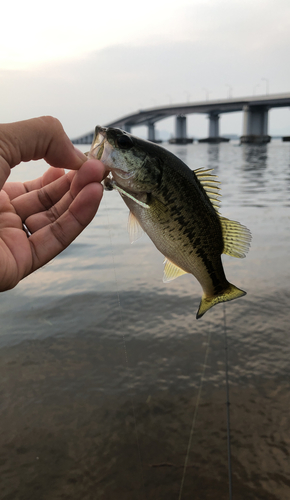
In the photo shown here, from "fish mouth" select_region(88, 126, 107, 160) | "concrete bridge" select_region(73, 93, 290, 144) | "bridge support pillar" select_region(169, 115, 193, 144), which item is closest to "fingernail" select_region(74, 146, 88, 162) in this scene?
"fish mouth" select_region(88, 126, 107, 160)

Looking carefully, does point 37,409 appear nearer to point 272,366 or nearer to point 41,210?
point 41,210

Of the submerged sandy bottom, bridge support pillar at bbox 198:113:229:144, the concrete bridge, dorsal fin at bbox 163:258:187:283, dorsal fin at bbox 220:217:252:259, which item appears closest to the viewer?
dorsal fin at bbox 220:217:252:259

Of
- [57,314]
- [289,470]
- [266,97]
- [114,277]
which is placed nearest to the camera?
[289,470]

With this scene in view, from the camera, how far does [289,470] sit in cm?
408

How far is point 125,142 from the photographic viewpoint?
9.76 ft

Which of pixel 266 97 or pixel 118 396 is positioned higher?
pixel 266 97

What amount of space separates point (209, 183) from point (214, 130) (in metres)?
132

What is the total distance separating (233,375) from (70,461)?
2587mm

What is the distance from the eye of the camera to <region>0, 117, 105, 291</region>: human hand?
2994mm

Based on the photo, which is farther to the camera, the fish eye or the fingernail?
the fingernail

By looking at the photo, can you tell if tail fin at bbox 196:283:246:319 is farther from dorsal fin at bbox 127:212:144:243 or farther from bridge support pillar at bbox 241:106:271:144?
bridge support pillar at bbox 241:106:271:144

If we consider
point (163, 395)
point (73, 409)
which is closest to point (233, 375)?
point (163, 395)

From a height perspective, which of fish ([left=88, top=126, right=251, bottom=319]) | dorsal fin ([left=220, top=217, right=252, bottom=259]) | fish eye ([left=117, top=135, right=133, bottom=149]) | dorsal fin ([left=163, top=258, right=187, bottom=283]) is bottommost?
dorsal fin ([left=163, top=258, right=187, bottom=283])

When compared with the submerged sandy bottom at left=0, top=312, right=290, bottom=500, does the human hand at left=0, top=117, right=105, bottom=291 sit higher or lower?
higher
